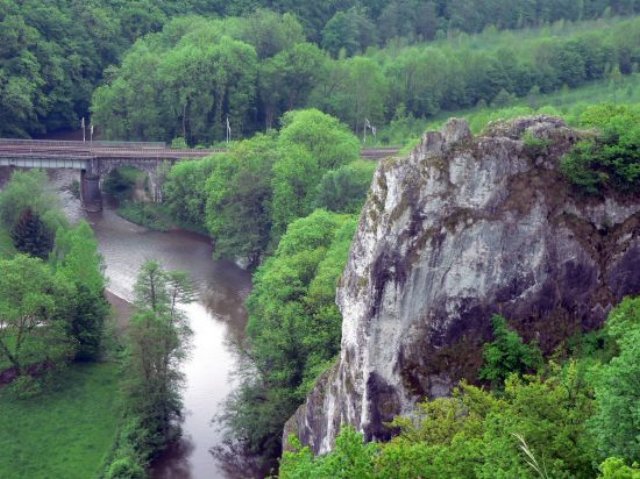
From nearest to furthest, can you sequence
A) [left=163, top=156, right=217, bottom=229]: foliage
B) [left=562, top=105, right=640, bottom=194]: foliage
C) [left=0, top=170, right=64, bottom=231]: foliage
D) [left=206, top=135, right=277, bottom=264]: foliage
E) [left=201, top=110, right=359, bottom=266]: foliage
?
[left=562, top=105, right=640, bottom=194]: foliage → [left=0, top=170, right=64, bottom=231]: foliage → [left=201, top=110, right=359, bottom=266]: foliage → [left=206, top=135, right=277, bottom=264]: foliage → [left=163, top=156, right=217, bottom=229]: foliage

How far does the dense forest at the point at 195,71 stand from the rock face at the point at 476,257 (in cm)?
6290

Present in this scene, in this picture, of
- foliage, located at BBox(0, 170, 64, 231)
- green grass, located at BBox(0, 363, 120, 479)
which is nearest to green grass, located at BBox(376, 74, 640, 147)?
foliage, located at BBox(0, 170, 64, 231)

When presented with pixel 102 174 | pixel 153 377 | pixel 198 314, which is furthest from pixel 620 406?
pixel 102 174

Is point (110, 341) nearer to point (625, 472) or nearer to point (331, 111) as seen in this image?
point (625, 472)

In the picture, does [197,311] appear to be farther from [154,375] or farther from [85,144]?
[85,144]

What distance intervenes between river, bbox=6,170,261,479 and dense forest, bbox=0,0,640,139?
10.2m

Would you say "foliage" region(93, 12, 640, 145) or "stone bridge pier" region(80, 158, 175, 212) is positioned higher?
"foliage" region(93, 12, 640, 145)

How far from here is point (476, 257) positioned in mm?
37562

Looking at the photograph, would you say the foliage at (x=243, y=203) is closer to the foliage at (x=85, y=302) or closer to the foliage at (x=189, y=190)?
the foliage at (x=189, y=190)

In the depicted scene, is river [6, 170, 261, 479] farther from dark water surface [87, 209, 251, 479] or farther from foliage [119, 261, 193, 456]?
foliage [119, 261, 193, 456]

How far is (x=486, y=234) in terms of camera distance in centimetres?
3750

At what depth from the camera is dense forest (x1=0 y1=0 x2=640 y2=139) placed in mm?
99062

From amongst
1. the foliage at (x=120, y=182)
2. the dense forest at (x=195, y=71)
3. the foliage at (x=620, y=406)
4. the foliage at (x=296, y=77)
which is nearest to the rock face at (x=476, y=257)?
the foliage at (x=620, y=406)

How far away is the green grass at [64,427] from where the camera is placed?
50000mm
